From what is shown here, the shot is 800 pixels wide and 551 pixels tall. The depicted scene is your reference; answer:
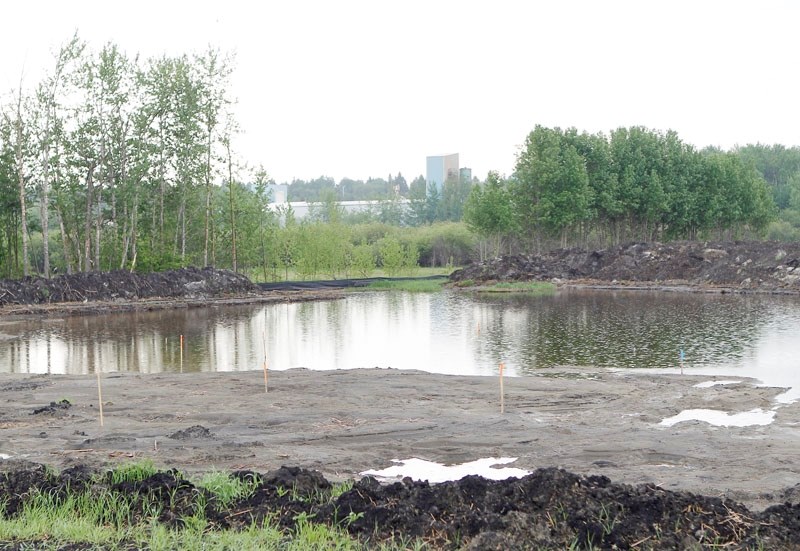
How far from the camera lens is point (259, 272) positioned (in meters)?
65.4

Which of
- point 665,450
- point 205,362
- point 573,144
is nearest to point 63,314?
point 205,362

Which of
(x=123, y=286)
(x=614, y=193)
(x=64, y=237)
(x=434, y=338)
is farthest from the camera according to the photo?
(x=614, y=193)

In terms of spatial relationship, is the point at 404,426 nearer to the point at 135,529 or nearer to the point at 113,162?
the point at 135,529

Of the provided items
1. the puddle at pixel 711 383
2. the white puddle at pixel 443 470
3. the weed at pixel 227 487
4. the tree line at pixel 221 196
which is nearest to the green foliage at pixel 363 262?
the tree line at pixel 221 196

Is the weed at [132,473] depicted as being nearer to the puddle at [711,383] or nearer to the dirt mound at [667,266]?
the puddle at [711,383]

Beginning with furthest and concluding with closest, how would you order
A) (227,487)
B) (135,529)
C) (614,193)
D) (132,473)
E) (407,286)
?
(614,193) → (407,286) → (132,473) → (227,487) → (135,529)

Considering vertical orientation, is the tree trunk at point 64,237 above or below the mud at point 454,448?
above

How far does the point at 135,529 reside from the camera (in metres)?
7.39

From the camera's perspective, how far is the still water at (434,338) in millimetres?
21500

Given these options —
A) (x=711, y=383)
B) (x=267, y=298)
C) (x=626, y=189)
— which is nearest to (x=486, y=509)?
(x=711, y=383)

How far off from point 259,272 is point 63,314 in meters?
28.8

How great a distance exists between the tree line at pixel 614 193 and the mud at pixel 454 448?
2067 inches

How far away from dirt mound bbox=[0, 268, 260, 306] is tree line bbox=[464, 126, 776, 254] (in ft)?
89.5

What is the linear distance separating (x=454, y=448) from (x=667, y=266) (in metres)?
49.9
